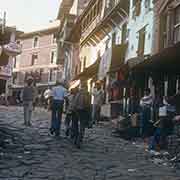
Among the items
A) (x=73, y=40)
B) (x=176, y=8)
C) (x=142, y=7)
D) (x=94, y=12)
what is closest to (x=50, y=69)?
(x=73, y=40)

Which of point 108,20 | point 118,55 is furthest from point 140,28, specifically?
point 108,20

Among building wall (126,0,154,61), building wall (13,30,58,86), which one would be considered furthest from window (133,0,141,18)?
building wall (13,30,58,86)

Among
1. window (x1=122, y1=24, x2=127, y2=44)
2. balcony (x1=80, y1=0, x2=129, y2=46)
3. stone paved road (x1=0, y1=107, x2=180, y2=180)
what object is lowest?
stone paved road (x1=0, y1=107, x2=180, y2=180)

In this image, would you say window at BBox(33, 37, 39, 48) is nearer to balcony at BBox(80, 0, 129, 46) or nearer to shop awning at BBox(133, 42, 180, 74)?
balcony at BBox(80, 0, 129, 46)

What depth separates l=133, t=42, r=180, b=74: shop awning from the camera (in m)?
12.7

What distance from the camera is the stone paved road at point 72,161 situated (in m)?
7.23

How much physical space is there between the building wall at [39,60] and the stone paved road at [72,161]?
5228cm

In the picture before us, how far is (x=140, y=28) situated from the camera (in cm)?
2120

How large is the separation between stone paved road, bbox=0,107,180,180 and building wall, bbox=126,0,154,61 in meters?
8.16

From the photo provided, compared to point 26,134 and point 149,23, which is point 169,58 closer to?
point 26,134

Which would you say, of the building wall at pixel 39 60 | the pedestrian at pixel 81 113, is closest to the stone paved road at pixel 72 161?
the pedestrian at pixel 81 113

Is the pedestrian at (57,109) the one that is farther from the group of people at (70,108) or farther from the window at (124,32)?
the window at (124,32)

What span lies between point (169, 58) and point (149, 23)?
6458 millimetres

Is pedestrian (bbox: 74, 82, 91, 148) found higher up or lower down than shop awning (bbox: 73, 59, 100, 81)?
lower down
